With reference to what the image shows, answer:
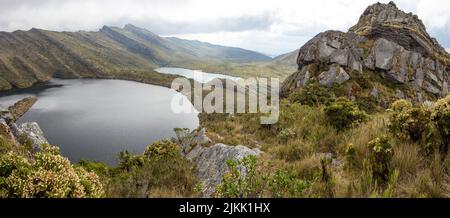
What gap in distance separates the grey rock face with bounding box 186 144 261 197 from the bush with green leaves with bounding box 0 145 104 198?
12.6ft

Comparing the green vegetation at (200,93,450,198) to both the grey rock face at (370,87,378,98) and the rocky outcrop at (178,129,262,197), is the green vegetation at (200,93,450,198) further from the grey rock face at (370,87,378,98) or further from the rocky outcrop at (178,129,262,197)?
the grey rock face at (370,87,378,98)

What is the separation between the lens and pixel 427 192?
5.35 meters

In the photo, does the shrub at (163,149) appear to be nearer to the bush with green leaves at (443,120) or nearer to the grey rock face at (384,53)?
the bush with green leaves at (443,120)

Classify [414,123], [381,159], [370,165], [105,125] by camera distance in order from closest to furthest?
[370,165] → [381,159] → [414,123] → [105,125]

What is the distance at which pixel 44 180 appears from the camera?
561 cm

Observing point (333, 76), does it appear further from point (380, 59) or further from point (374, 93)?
point (380, 59)

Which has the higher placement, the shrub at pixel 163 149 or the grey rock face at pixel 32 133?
the shrub at pixel 163 149

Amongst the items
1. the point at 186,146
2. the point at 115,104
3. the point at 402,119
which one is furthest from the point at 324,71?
the point at 115,104

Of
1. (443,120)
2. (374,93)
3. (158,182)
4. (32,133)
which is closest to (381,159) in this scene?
(443,120)

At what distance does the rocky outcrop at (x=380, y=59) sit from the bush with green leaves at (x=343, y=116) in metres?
22.0

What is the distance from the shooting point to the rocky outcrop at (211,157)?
10416mm

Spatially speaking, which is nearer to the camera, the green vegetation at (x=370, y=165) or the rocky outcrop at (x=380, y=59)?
the green vegetation at (x=370, y=165)

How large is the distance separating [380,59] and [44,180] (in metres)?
39.8

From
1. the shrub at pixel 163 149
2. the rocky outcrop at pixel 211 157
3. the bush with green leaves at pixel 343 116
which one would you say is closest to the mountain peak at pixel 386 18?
the bush with green leaves at pixel 343 116
